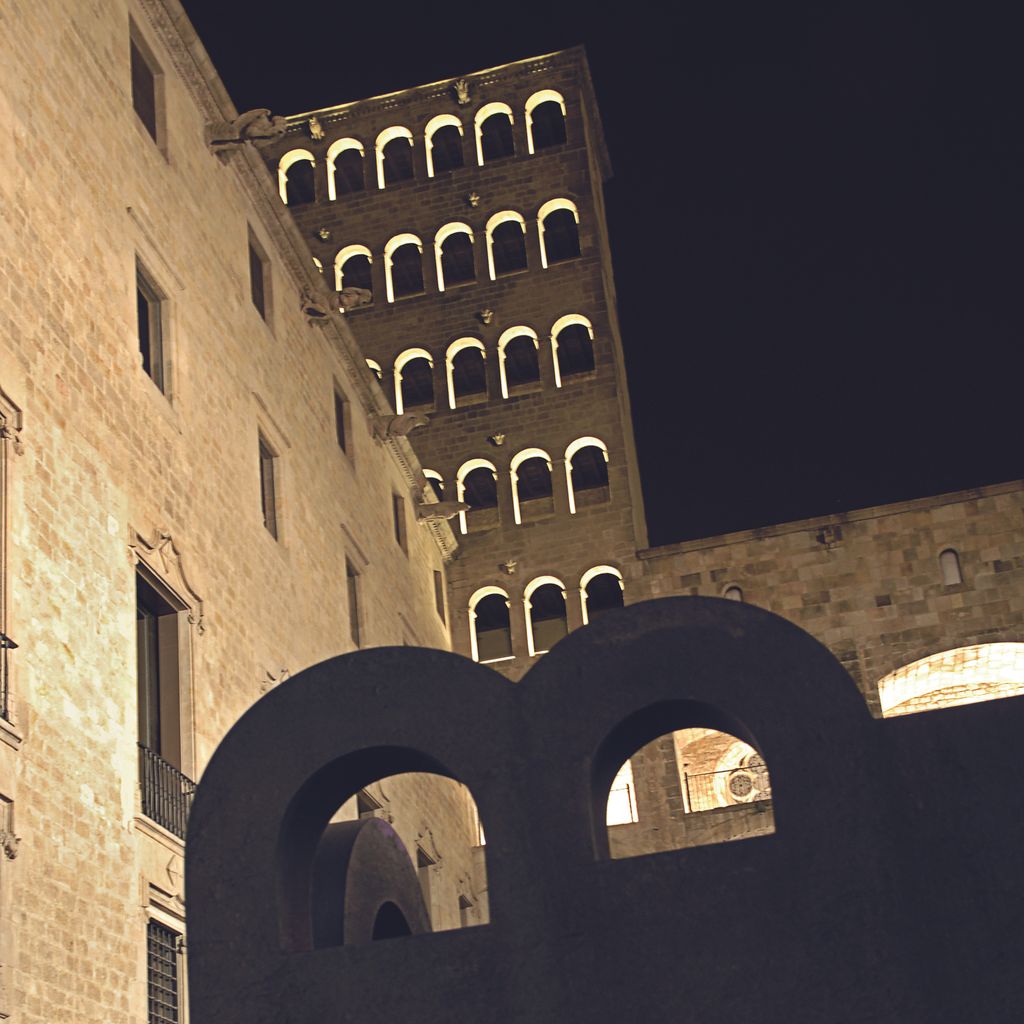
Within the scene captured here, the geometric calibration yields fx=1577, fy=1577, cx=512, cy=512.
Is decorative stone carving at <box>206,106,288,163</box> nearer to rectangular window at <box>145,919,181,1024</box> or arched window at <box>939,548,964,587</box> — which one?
rectangular window at <box>145,919,181,1024</box>

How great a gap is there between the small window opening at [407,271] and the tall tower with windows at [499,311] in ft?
0.14

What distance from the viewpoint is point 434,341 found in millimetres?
33906

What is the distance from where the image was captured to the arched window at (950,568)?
93.8 feet

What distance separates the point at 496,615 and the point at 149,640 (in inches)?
671

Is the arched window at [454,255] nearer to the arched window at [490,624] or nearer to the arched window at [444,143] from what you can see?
the arched window at [444,143]

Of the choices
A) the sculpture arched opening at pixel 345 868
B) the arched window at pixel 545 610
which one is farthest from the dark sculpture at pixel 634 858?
the arched window at pixel 545 610

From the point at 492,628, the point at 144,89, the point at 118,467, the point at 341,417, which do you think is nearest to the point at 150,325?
the point at 118,467

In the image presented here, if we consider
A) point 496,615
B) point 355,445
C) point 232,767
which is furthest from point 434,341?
point 232,767

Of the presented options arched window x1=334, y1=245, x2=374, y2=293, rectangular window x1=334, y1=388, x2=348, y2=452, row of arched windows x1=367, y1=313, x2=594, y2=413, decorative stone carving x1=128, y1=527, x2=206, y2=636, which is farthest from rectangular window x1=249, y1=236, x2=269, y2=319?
arched window x1=334, y1=245, x2=374, y2=293

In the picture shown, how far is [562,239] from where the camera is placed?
113ft

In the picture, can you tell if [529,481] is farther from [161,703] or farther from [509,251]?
[161,703]

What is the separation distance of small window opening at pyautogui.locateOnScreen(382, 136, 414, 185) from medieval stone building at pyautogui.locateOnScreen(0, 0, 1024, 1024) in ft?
0.22

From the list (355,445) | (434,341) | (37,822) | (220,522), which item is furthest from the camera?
(434,341)

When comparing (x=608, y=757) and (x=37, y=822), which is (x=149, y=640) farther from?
(x=608, y=757)
